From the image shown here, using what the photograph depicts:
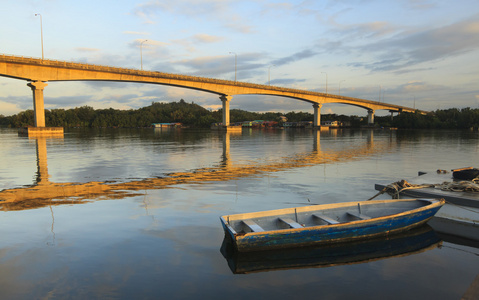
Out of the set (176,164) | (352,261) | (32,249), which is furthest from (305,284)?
(176,164)

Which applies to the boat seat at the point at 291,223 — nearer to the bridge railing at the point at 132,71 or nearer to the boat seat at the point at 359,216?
the boat seat at the point at 359,216

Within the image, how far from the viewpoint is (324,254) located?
277 inches

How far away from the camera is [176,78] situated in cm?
7594

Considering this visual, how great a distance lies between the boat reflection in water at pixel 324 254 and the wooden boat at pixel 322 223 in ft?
0.53

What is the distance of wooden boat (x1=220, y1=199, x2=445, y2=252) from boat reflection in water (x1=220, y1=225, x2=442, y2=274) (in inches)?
6.3

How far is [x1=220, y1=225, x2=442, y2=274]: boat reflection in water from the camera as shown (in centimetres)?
652

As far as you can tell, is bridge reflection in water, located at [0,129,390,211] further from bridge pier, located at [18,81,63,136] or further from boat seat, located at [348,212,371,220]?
bridge pier, located at [18,81,63,136]

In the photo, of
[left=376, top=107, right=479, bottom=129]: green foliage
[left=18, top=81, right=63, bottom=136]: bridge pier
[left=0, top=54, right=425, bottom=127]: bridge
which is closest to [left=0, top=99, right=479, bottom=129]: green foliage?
[left=376, top=107, right=479, bottom=129]: green foliage

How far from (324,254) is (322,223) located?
33.1 inches

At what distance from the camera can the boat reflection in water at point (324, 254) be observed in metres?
6.52

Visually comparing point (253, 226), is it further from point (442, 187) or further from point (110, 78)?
point (110, 78)

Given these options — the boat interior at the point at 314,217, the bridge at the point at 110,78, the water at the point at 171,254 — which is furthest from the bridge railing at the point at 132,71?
the boat interior at the point at 314,217

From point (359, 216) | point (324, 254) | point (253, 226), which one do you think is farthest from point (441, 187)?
point (253, 226)

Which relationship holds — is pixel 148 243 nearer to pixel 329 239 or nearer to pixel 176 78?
pixel 329 239
